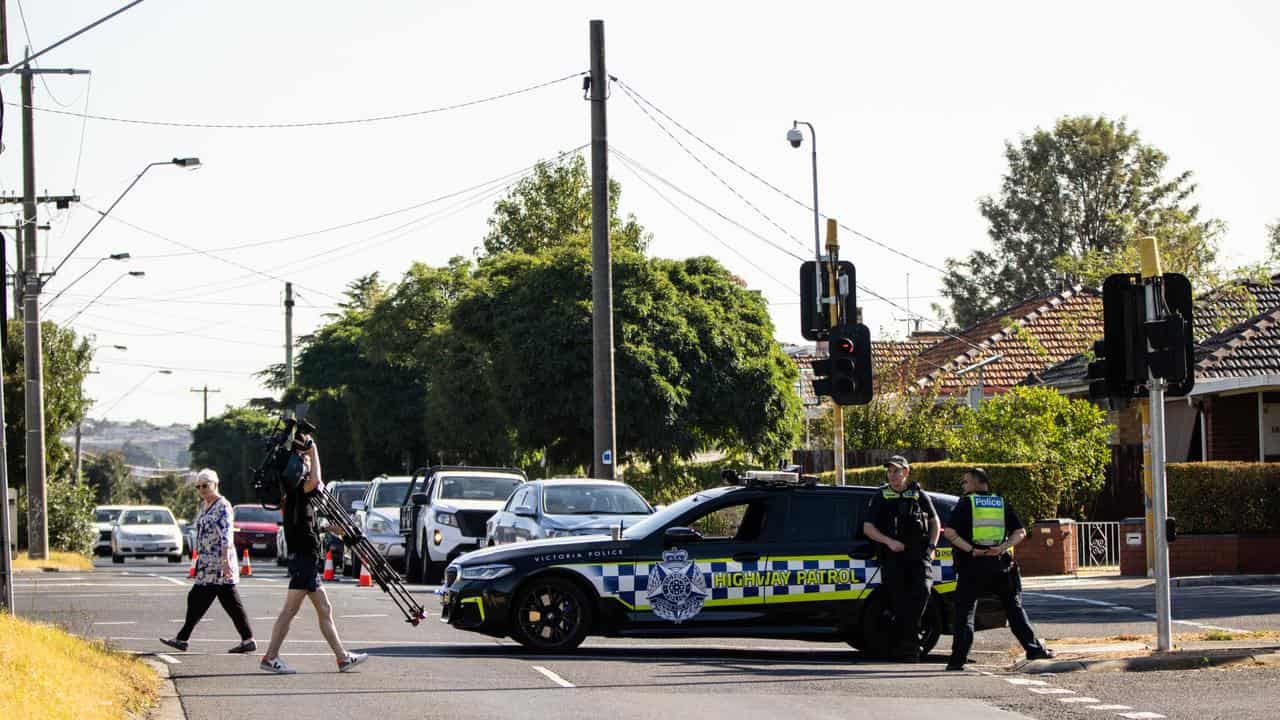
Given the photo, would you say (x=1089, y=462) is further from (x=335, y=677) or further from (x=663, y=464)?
(x=335, y=677)

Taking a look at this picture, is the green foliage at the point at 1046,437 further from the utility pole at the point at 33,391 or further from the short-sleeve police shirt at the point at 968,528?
the utility pole at the point at 33,391

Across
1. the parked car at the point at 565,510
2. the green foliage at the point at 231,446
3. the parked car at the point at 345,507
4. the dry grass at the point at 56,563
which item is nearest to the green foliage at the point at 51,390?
the dry grass at the point at 56,563

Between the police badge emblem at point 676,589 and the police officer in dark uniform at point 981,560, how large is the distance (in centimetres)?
225

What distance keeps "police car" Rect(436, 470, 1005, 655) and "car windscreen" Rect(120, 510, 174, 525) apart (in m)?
31.6

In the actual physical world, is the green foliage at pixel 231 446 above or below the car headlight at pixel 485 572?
above

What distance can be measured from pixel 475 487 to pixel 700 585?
41.5ft

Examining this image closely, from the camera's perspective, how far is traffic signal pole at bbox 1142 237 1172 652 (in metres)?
15.2

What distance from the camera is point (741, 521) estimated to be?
628 inches

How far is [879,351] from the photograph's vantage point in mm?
42281

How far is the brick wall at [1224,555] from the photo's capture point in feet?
83.9

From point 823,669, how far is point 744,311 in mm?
27375

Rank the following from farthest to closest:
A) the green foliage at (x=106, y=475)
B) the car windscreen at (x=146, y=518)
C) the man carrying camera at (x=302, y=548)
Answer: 1. the green foliage at (x=106, y=475)
2. the car windscreen at (x=146, y=518)
3. the man carrying camera at (x=302, y=548)

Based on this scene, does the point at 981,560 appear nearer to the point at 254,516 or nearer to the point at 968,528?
the point at 968,528

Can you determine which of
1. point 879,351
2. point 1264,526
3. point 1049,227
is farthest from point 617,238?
point 1264,526
